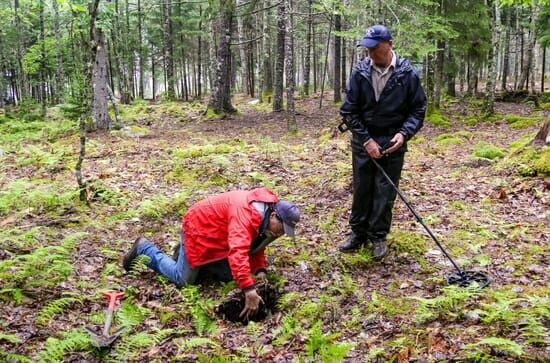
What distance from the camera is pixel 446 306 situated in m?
4.23

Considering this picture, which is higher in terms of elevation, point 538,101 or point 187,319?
point 538,101

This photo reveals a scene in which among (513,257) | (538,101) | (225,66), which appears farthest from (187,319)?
(538,101)

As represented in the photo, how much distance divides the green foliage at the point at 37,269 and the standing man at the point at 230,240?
729 millimetres

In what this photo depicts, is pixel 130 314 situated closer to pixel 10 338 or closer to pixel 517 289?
pixel 10 338

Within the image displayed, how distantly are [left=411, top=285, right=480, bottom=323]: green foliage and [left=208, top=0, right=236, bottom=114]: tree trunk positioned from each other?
50.5 ft

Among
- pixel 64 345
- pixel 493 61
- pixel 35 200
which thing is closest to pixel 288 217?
pixel 64 345

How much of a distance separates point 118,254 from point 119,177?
12.7 feet

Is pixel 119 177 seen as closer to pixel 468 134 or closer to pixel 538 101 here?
pixel 468 134

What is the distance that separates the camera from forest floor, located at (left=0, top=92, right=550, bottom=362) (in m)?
3.90

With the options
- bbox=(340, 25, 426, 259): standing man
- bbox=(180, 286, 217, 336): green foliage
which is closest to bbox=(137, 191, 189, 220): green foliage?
bbox=(180, 286, 217, 336): green foliage

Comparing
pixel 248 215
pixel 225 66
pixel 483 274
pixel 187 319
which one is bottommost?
pixel 187 319

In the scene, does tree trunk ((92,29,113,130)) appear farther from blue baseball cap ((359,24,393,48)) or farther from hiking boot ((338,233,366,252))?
blue baseball cap ((359,24,393,48))

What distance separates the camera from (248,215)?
4.77m

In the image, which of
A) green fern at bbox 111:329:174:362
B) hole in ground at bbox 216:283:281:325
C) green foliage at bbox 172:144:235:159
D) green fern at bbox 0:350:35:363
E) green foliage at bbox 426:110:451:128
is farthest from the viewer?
green foliage at bbox 426:110:451:128
